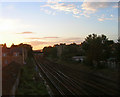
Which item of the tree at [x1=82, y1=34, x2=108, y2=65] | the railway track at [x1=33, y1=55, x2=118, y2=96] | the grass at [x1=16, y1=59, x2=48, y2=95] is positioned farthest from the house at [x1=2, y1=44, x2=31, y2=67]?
the tree at [x1=82, y1=34, x2=108, y2=65]

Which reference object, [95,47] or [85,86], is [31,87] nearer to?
[85,86]

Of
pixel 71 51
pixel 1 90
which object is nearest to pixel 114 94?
pixel 1 90

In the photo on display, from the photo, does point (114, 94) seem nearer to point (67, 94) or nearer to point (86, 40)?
point (67, 94)

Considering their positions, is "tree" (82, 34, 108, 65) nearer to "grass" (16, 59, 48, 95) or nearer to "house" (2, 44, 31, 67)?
"grass" (16, 59, 48, 95)

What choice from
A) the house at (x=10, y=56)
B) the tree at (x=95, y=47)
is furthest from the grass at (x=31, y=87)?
the tree at (x=95, y=47)

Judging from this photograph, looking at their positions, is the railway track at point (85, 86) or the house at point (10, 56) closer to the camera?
the railway track at point (85, 86)

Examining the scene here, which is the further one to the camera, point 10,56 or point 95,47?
point 10,56

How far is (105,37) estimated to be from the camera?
100 feet

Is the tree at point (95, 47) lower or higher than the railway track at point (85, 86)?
higher

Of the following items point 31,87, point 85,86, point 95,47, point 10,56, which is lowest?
point 85,86

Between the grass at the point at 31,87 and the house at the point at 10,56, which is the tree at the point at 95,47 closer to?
the grass at the point at 31,87

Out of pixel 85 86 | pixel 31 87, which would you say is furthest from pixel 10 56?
pixel 85 86

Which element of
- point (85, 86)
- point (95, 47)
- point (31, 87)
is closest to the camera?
point (31, 87)

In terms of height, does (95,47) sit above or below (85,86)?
above
